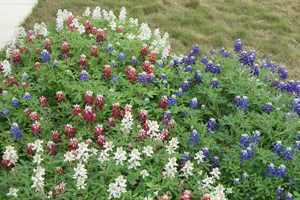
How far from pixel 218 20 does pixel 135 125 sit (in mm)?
4869

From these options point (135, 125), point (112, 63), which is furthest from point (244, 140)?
point (112, 63)

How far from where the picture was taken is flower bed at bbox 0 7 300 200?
8.21 feet

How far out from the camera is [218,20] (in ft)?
22.6

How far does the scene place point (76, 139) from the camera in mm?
2793

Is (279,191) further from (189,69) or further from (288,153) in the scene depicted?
(189,69)

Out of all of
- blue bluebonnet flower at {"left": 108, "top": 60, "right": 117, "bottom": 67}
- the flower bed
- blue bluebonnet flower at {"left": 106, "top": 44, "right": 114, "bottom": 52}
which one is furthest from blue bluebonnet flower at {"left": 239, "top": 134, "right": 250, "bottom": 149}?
blue bluebonnet flower at {"left": 106, "top": 44, "right": 114, "bottom": 52}

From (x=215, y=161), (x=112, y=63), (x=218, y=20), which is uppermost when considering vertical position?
(x=112, y=63)

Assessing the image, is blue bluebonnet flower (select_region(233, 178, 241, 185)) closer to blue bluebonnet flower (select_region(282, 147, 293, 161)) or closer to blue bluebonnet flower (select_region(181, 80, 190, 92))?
blue bluebonnet flower (select_region(282, 147, 293, 161))

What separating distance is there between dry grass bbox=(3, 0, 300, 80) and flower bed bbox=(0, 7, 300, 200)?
1.91 meters

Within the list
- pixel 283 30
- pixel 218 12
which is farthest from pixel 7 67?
pixel 283 30

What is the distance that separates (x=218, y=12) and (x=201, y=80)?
414cm

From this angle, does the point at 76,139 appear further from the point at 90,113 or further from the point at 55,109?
the point at 55,109

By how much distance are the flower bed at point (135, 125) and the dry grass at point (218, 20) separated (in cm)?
191

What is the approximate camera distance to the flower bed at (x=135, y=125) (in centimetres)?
250
